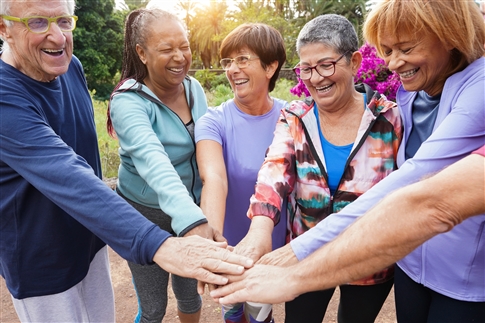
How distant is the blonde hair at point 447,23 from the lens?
5.66ft

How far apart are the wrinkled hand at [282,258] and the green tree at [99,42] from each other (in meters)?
23.3

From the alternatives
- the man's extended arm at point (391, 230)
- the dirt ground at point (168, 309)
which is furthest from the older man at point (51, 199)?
the dirt ground at point (168, 309)

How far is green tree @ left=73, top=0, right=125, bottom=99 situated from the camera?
23078 millimetres

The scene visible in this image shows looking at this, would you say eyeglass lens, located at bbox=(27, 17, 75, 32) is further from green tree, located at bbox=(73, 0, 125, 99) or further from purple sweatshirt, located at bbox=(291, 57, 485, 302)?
green tree, located at bbox=(73, 0, 125, 99)

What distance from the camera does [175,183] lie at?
2.03 m

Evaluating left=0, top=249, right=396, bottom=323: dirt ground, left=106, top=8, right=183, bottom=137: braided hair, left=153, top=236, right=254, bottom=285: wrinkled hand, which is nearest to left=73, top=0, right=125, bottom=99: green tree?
left=0, top=249, right=396, bottom=323: dirt ground

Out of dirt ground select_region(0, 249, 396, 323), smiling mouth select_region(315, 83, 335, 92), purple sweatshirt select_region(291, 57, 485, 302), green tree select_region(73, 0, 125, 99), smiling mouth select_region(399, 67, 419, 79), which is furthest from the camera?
green tree select_region(73, 0, 125, 99)

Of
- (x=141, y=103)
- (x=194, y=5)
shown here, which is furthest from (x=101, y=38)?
(x=141, y=103)

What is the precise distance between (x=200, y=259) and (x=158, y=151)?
60 centimetres

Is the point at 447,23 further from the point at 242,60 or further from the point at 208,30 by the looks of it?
the point at 208,30

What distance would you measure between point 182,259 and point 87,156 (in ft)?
2.84

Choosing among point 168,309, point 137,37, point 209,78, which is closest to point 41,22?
point 137,37

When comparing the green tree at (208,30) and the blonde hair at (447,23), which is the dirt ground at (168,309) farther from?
the green tree at (208,30)

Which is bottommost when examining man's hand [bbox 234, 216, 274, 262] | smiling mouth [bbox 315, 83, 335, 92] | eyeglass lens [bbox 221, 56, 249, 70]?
man's hand [bbox 234, 216, 274, 262]
